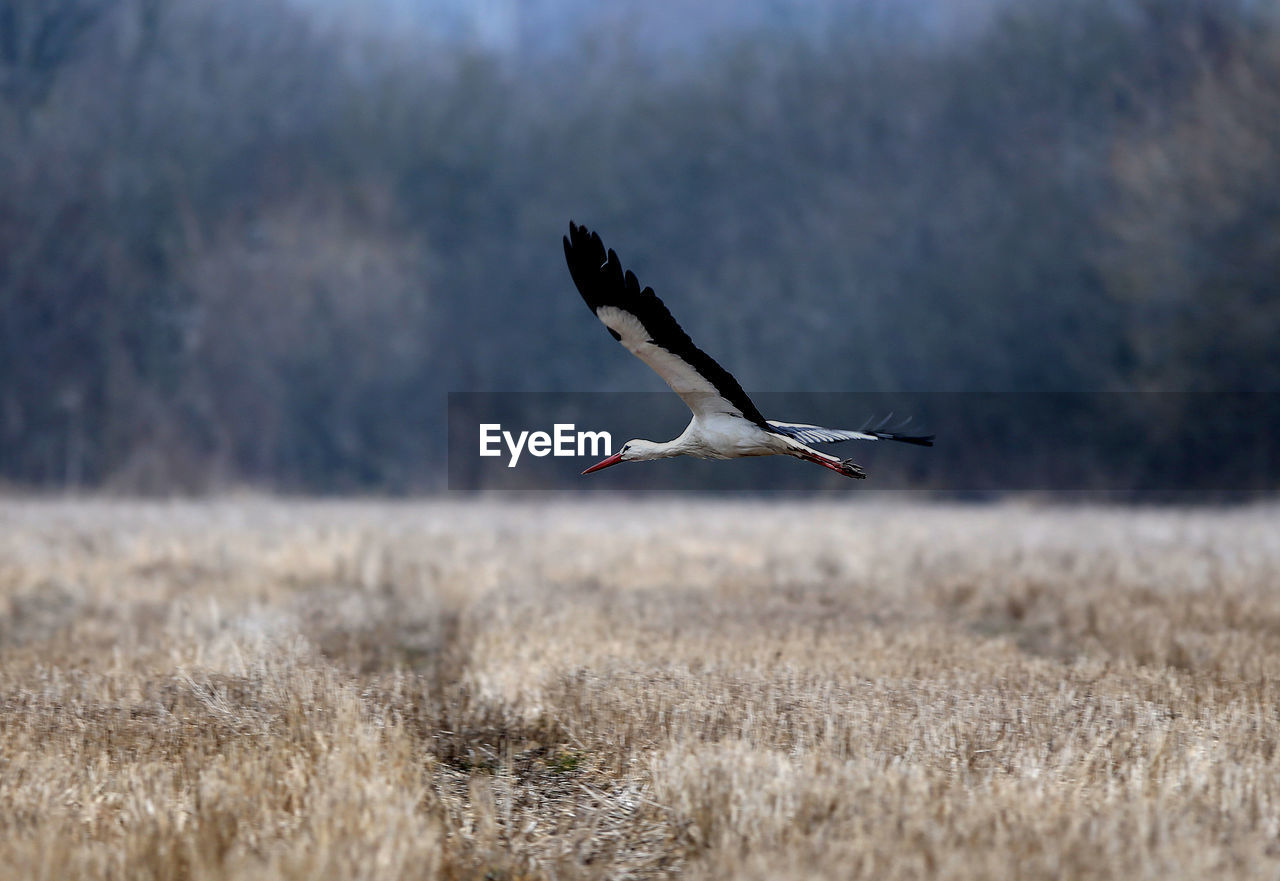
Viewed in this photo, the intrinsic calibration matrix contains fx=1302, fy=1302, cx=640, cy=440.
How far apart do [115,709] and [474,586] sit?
21.2ft

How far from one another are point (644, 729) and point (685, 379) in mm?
1616

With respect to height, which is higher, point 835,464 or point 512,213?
point 512,213

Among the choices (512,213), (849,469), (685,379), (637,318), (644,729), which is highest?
(512,213)

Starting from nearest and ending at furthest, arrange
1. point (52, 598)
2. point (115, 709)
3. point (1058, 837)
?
point (1058, 837) < point (115, 709) < point (52, 598)

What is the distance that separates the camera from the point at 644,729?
5926 millimetres

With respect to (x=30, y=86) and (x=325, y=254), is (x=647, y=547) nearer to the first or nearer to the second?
(x=325, y=254)

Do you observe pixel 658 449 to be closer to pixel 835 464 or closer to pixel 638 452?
pixel 638 452

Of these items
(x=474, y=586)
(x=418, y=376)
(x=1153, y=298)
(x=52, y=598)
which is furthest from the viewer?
(x=418, y=376)

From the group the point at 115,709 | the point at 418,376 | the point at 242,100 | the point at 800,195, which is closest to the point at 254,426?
the point at 418,376

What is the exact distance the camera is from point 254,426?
42.1 meters
